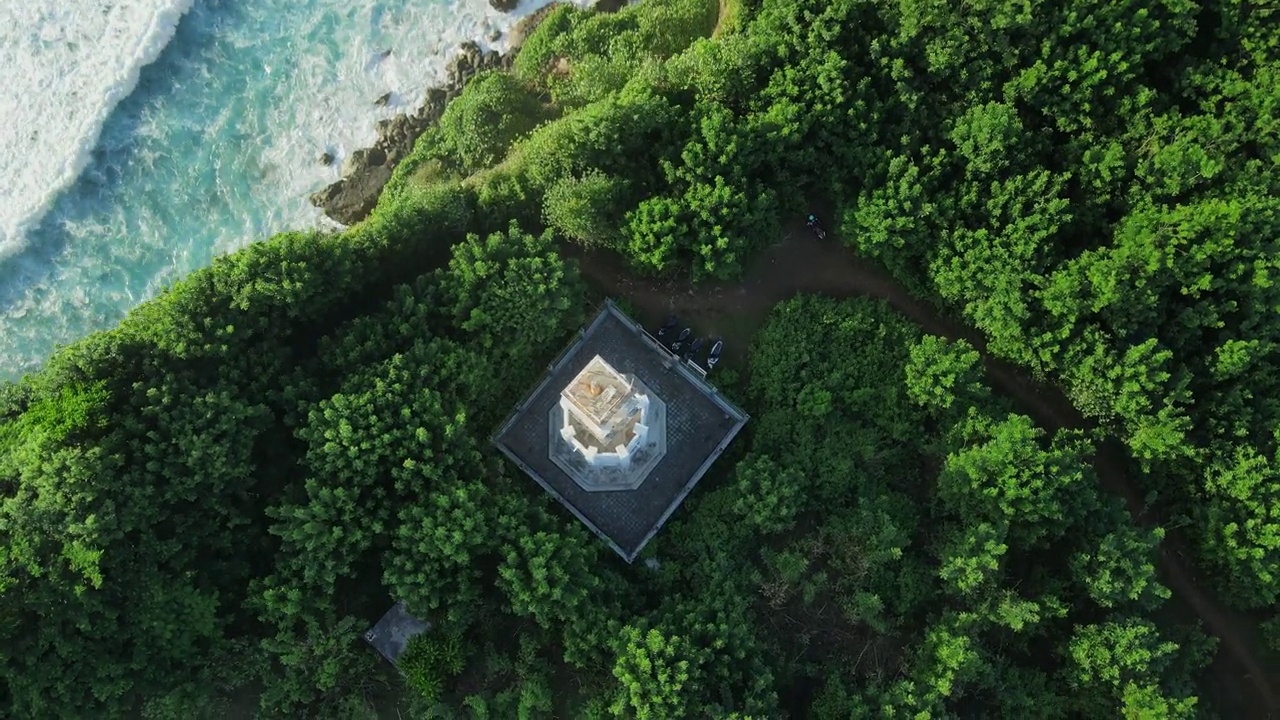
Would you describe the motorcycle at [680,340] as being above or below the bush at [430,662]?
above

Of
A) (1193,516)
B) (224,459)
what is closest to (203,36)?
(224,459)

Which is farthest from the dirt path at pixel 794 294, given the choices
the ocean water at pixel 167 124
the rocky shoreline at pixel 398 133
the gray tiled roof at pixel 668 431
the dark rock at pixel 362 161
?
the ocean water at pixel 167 124

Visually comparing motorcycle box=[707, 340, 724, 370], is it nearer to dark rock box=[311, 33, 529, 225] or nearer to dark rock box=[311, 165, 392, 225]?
dark rock box=[311, 33, 529, 225]

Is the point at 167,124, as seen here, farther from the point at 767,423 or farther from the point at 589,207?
the point at 767,423

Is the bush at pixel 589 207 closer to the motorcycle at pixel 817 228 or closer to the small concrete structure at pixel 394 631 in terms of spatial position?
the motorcycle at pixel 817 228

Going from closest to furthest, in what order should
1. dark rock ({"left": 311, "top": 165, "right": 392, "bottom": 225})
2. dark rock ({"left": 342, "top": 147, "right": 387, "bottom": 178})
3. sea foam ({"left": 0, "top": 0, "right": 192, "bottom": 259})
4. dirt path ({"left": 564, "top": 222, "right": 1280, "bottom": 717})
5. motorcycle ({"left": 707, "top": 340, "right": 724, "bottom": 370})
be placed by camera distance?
1. motorcycle ({"left": 707, "top": 340, "right": 724, "bottom": 370})
2. dirt path ({"left": 564, "top": 222, "right": 1280, "bottom": 717})
3. sea foam ({"left": 0, "top": 0, "right": 192, "bottom": 259})
4. dark rock ({"left": 311, "top": 165, "right": 392, "bottom": 225})
5. dark rock ({"left": 342, "top": 147, "right": 387, "bottom": 178})

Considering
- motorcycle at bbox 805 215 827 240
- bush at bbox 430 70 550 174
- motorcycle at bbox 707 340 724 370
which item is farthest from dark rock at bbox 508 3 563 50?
motorcycle at bbox 707 340 724 370

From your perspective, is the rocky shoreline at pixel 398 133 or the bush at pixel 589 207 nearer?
the bush at pixel 589 207
